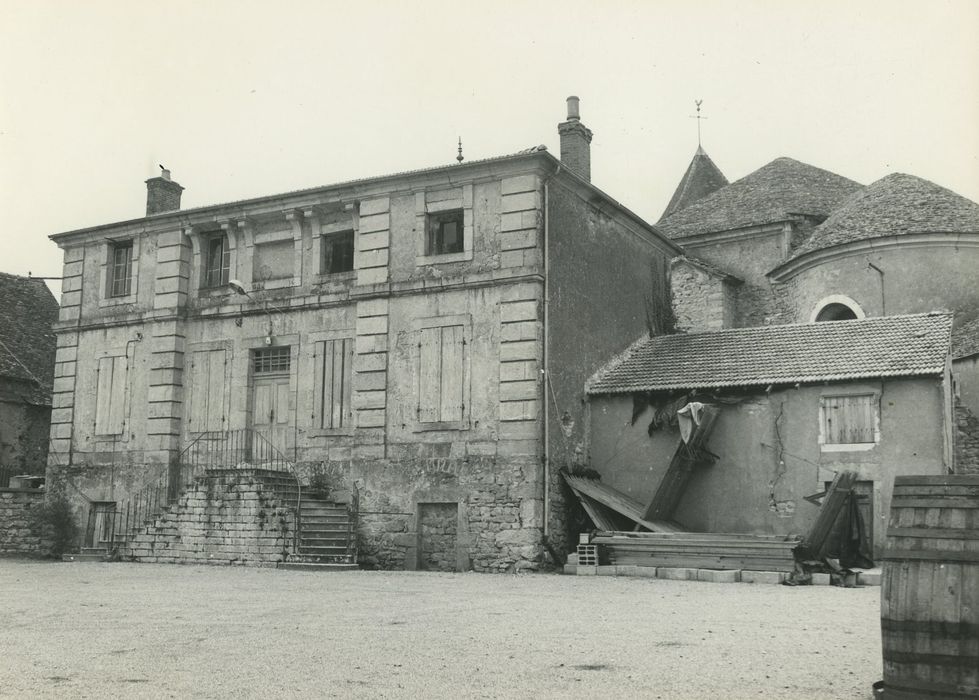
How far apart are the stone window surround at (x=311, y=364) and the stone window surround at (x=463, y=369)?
146 centimetres

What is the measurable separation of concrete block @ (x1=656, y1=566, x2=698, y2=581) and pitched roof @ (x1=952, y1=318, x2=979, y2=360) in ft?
32.1

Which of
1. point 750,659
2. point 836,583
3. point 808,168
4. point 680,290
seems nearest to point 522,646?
point 750,659

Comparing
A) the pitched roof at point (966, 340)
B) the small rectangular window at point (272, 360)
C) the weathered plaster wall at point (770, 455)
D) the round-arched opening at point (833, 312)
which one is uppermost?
the round-arched opening at point (833, 312)

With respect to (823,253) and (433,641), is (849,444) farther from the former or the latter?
(433,641)

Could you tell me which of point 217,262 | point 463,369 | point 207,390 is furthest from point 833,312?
point 207,390

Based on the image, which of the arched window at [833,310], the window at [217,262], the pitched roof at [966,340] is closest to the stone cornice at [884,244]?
the arched window at [833,310]

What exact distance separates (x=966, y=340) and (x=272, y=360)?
1536cm

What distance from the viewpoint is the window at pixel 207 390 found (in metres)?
21.7

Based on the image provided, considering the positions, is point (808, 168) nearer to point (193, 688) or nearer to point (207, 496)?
point (207, 496)

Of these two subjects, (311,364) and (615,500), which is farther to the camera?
(311,364)

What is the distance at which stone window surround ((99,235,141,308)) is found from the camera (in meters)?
23.1

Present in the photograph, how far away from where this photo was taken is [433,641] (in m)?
8.43

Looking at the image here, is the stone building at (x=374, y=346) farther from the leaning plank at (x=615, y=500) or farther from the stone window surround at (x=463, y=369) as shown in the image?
the leaning plank at (x=615, y=500)

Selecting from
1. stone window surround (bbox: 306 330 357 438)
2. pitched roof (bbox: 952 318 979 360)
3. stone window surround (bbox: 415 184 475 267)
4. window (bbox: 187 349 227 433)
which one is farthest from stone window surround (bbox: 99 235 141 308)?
pitched roof (bbox: 952 318 979 360)
